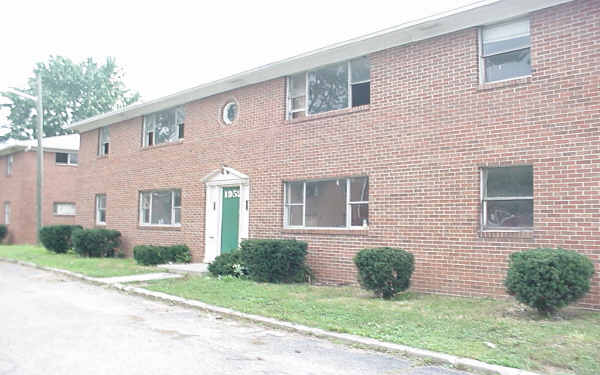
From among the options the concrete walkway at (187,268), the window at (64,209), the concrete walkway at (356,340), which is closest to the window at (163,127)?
the concrete walkway at (187,268)

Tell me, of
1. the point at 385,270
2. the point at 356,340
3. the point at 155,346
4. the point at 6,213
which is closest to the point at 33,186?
the point at 6,213

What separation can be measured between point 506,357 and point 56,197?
94.0 feet

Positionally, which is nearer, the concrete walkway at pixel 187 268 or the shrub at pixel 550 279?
the shrub at pixel 550 279

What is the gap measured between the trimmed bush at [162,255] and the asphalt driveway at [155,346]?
5.91 metres

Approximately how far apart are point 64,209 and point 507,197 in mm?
26800

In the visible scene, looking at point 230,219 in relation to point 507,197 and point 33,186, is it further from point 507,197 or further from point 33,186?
point 33,186

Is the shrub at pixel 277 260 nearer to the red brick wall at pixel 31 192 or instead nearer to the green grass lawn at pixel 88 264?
the green grass lawn at pixel 88 264

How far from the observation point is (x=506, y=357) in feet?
19.9

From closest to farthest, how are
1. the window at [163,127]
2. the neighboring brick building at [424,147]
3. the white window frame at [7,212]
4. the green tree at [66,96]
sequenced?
the neighboring brick building at [424,147]
the window at [163,127]
the white window frame at [7,212]
the green tree at [66,96]

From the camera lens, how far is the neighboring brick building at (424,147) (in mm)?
9141

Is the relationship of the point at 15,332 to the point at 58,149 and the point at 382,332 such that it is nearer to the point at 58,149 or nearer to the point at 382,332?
the point at 382,332

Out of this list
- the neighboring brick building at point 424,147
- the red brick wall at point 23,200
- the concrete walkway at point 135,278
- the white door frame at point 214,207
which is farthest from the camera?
the red brick wall at point 23,200

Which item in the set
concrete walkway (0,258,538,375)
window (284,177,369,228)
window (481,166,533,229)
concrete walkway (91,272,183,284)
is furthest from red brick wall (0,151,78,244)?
window (481,166,533,229)

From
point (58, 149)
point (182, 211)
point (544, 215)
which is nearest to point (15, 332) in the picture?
point (544, 215)
